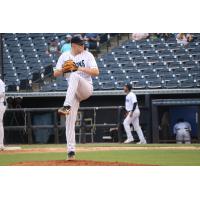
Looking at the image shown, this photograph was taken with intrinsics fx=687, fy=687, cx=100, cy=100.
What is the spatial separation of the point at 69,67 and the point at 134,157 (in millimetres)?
1650

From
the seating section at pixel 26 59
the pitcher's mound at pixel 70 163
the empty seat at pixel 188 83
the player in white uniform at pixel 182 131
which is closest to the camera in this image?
the pitcher's mound at pixel 70 163

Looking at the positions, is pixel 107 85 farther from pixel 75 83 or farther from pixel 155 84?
pixel 75 83

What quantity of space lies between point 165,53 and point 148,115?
1.13m

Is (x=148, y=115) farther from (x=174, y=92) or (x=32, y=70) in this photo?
(x=32, y=70)

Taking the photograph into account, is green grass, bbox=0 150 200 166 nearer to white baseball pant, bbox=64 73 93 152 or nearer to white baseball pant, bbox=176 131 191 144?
white baseball pant, bbox=64 73 93 152

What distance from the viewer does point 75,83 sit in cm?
645

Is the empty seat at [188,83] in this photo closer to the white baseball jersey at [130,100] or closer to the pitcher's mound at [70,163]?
the white baseball jersey at [130,100]

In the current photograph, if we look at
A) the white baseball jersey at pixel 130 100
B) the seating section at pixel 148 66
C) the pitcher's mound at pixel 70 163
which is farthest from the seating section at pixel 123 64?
the pitcher's mound at pixel 70 163

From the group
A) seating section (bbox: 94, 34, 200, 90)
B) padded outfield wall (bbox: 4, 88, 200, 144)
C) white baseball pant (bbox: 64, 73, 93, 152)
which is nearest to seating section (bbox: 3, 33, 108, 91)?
padded outfield wall (bbox: 4, 88, 200, 144)

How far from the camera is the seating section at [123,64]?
10711 mm

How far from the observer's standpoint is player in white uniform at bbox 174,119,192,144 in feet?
35.0

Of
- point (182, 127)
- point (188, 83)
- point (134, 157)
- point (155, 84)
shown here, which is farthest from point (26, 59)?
point (134, 157)

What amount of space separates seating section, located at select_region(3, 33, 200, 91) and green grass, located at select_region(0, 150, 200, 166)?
2621mm

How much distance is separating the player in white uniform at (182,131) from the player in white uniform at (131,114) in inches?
22.0
